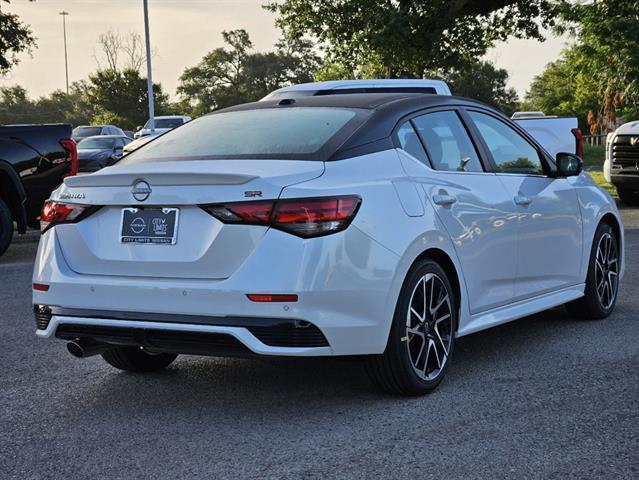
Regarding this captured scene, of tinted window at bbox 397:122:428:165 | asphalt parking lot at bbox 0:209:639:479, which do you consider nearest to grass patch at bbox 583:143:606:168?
asphalt parking lot at bbox 0:209:639:479

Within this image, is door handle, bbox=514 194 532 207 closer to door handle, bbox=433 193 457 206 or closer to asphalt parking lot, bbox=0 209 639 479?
door handle, bbox=433 193 457 206

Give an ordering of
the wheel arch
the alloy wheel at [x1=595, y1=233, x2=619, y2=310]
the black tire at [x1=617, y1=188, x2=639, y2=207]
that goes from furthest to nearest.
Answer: the black tire at [x1=617, y1=188, x2=639, y2=207] → the alloy wheel at [x1=595, y1=233, x2=619, y2=310] → the wheel arch

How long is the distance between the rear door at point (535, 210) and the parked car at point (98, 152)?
21.4 m

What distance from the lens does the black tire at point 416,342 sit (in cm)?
501

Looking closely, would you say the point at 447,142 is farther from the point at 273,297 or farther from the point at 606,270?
the point at 606,270

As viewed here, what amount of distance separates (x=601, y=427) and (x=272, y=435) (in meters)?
1.48

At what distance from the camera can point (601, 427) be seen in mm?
4621

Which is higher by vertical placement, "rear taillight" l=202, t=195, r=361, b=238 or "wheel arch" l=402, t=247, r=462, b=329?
"rear taillight" l=202, t=195, r=361, b=238

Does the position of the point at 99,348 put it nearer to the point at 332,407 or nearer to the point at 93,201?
the point at 93,201

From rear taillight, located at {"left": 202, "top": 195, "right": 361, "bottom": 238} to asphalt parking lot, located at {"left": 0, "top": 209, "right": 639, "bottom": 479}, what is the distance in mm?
927

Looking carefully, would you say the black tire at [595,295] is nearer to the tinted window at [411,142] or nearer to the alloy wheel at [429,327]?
the alloy wheel at [429,327]

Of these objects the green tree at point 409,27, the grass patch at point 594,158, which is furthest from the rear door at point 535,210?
the grass patch at point 594,158

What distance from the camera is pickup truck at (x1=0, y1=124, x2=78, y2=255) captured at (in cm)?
1189

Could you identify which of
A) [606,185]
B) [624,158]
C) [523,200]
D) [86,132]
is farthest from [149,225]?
[86,132]
